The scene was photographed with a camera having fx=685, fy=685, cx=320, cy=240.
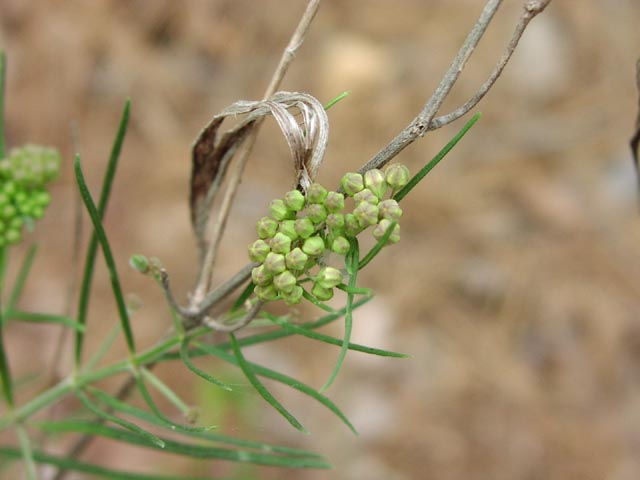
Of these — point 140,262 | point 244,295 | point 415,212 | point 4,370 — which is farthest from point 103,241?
point 415,212

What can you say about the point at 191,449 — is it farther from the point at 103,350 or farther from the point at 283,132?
the point at 283,132

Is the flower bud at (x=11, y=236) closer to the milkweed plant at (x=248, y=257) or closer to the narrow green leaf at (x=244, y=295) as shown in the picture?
the milkweed plant at (x=248, y=257)

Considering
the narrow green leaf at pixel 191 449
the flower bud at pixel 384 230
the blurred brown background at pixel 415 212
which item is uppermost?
the blurred brown background at pixel 415 212

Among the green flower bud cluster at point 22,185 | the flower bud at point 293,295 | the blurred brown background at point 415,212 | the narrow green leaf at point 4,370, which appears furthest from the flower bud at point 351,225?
the blurred brown background at point 415,212

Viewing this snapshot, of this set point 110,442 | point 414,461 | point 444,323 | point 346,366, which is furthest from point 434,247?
point 110,442

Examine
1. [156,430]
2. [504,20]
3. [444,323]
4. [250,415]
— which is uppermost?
[504,20]

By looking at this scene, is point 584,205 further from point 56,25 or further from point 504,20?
point 56,25
